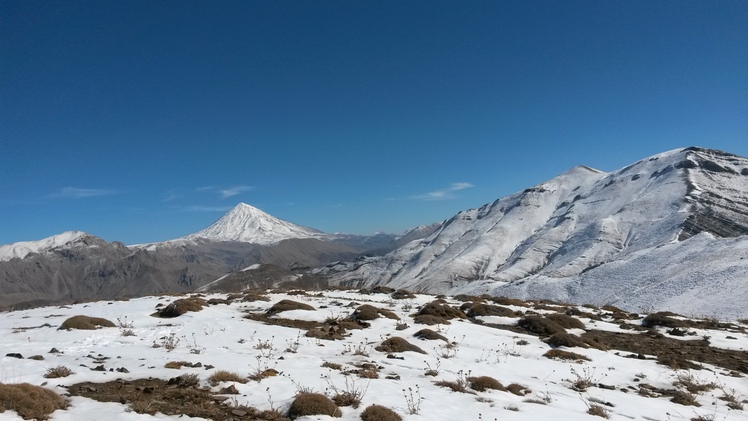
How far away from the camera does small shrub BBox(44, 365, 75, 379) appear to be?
11062 mm

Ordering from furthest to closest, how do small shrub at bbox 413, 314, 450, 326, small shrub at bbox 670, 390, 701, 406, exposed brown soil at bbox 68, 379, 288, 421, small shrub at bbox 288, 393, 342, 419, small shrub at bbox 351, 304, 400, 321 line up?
small shrub at bbox 351, 304, 400, 321 → small shrub at bbox 413, 314, 450, 326 → small shrub at bbox 670, 390, 701, 406 → small shrub at bbox 288, 393, 342, 419 → exposed brown soil at bbox 68, 379, 288, 421

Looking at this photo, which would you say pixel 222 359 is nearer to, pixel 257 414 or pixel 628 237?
pixel 257 414

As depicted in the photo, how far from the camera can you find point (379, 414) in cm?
881

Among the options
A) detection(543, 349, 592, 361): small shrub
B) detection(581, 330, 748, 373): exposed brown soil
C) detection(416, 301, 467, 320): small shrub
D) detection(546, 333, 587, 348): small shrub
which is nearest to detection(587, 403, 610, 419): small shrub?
detection(543, 349, 592, 361): small shrub

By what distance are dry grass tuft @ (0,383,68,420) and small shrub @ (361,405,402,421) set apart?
22.6 feet

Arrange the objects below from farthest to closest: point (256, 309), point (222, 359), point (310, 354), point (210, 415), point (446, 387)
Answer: point (256, 309), point (310, 354), point (222, 359), point (446, 387), point (210, 415)

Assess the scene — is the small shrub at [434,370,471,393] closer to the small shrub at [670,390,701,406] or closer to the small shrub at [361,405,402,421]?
the small shrub at [361,405,402,421]

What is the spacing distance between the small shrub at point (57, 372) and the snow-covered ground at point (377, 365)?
18 cm

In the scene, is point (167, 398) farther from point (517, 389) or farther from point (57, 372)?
point (517, 389)

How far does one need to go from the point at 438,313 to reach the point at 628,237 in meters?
168

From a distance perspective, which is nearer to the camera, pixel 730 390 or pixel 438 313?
pixel 730 390

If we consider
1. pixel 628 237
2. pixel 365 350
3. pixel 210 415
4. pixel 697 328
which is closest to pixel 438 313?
pixel 365 350

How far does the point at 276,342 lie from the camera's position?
17.3 meters

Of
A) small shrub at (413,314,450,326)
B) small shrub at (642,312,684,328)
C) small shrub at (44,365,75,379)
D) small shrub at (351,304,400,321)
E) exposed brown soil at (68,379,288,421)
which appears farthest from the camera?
small shrub at (642,312,684,328)
